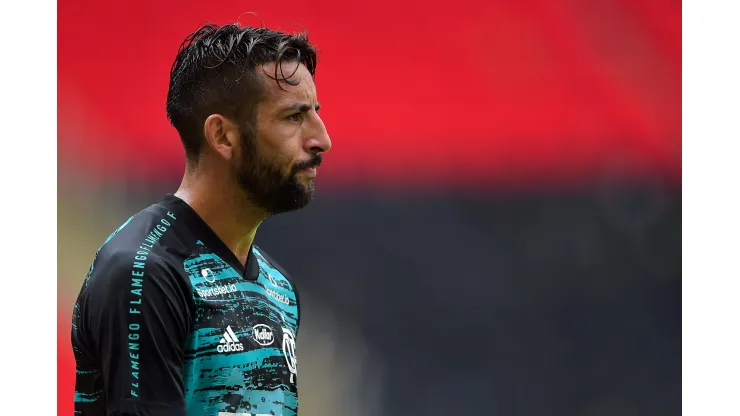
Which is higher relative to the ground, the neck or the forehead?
the forehead

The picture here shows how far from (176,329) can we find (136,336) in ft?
0.19

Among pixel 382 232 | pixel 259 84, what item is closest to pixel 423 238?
pixel 382 232

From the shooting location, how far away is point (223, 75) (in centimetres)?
125

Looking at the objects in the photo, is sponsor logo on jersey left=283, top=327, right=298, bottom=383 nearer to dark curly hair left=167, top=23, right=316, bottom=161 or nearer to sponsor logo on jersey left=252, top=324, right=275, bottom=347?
sponsor logo on jersey left=252, top=324, right=275, bottom=347

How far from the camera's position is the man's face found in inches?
48.8

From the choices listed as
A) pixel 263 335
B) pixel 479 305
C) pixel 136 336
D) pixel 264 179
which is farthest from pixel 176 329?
pixel 479 305

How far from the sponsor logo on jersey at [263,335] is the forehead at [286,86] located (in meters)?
0.34

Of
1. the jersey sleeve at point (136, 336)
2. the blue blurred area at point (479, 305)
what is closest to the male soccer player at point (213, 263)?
the jersey sleeve at point (136, 336)

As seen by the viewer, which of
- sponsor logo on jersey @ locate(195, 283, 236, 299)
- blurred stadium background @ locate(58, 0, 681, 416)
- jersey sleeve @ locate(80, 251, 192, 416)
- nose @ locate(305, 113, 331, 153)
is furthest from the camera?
blurred stadium background @ locate(58, 0, 681, 416)

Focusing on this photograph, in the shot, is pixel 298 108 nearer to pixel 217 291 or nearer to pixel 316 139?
pixel 316 139

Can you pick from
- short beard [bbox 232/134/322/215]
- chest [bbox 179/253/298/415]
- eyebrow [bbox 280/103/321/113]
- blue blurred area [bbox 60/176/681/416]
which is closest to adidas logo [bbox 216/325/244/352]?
chest [bbox 179/253/298/415]

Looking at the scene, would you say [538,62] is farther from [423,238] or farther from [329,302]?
[329,302]

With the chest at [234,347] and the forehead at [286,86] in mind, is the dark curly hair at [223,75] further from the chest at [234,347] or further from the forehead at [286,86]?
the chest at [234,347]

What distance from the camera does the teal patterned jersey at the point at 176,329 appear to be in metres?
1.06
